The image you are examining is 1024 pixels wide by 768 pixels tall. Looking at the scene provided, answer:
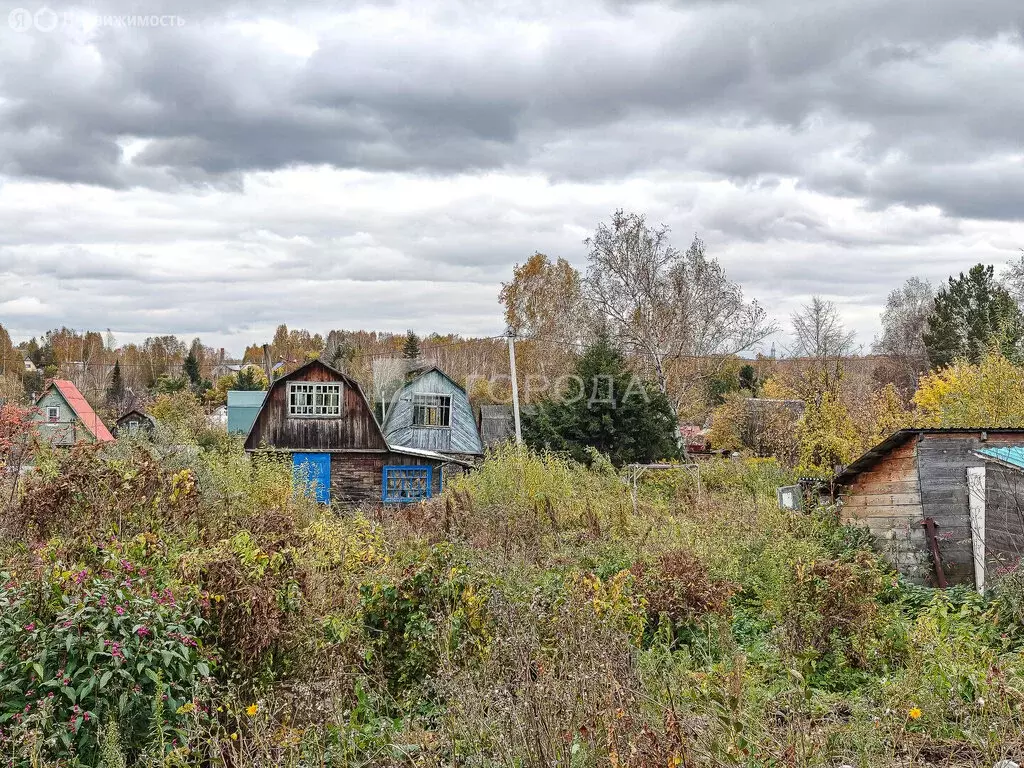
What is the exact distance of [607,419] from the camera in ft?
77.4

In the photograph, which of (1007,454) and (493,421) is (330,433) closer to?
(493,421)

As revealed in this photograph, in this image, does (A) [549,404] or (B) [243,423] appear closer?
(A) [549,404]

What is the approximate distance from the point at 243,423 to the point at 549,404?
22.3 metres

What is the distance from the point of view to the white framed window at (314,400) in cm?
2533

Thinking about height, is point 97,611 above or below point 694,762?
above

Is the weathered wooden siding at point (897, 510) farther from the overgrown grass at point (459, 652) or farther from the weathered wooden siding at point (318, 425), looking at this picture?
the weathered wooden siding at point (318, 425)

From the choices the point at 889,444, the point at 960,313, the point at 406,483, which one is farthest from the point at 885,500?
the point at 960,313

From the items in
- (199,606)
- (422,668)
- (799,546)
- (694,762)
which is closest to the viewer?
(694,762)

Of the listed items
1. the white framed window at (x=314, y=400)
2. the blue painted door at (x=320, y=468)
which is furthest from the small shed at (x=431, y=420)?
the white framed window at (x=314, y=400)

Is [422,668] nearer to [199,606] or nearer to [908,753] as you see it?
[199,606]

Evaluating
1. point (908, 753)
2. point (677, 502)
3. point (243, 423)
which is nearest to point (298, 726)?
point (908, 753)

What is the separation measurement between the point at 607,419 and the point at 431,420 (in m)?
7.70

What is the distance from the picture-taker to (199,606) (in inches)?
214

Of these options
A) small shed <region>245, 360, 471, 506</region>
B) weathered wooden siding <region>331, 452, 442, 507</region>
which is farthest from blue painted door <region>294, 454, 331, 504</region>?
weathered wooden siding <region>331, 452, 442, 507</region>
